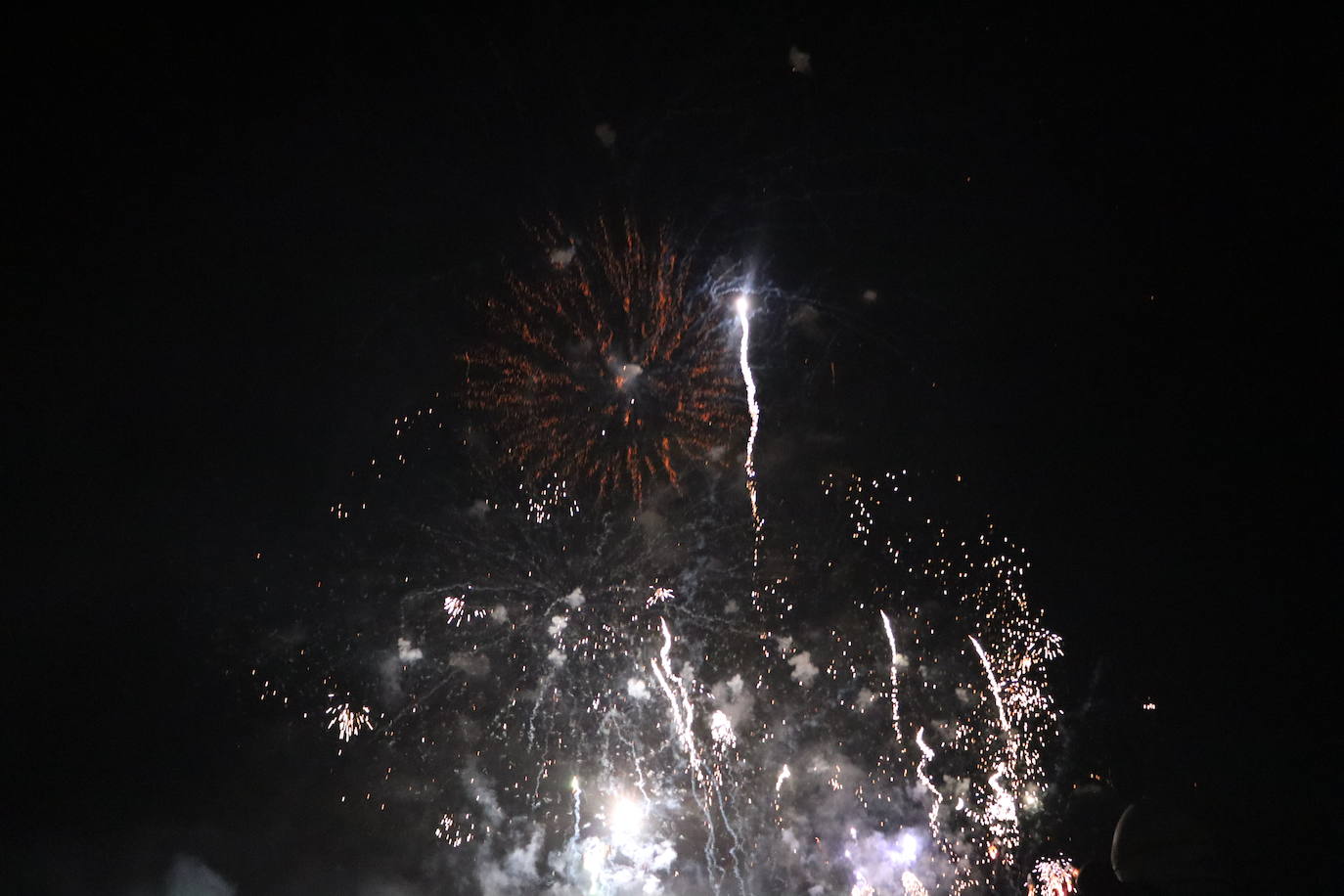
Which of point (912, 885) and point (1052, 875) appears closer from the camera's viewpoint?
point (912, 885)

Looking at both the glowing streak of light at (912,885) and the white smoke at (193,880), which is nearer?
the glowing streak of light at (912,885)

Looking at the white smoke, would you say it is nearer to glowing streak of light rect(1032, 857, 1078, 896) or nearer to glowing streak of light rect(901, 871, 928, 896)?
glowing streak of light rect(901, 871, 928, 896)

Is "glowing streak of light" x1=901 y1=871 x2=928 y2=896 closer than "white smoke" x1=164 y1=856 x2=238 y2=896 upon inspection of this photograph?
Yes

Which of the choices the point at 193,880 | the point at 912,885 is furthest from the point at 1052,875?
the point at 193,880

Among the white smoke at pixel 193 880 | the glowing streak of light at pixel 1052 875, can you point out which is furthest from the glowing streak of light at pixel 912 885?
the white smoke at pixel 193 880

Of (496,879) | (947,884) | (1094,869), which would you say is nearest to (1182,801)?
(1094,869)

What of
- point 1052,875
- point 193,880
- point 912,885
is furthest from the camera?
point 1052,875

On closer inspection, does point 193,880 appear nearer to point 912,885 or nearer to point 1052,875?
point 912,885

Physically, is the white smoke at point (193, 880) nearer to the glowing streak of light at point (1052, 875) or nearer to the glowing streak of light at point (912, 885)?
the glowing streak of light at point (912, 885)

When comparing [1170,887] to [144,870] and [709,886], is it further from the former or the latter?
[144,870]

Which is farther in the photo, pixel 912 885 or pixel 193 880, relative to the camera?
pixel 193 880

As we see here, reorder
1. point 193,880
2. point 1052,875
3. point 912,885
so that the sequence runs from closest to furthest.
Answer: point 912,885 < point 193,880 < point 1052,875

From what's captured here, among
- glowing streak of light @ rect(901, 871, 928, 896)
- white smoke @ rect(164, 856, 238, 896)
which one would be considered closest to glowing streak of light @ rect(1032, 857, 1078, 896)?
glowing streak of light @ rect(901, 871, 928, 896)

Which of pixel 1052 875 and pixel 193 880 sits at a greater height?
pixel 1052 875
